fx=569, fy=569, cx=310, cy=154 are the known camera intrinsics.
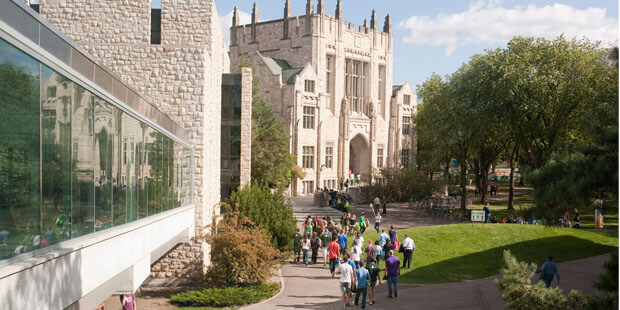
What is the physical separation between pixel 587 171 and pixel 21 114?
24.7 feet

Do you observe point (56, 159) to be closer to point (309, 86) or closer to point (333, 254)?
point (333, 254)

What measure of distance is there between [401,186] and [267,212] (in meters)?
26.1

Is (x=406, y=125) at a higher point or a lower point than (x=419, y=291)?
higher

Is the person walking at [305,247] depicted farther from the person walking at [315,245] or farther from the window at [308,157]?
the window at [308,157]

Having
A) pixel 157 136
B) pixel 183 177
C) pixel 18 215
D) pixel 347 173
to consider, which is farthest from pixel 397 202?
pixel 18 215

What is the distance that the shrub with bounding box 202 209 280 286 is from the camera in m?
18.1

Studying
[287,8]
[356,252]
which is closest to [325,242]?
[356,252]

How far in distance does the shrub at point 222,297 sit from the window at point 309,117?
35.0m

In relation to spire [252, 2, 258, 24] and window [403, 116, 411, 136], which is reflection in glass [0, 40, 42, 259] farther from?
window [403, 116, 411, 136]

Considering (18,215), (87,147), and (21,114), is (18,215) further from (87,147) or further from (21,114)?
(87,147)

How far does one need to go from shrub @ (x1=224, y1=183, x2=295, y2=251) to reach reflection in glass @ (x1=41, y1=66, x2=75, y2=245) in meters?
14.6

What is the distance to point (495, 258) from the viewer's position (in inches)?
848

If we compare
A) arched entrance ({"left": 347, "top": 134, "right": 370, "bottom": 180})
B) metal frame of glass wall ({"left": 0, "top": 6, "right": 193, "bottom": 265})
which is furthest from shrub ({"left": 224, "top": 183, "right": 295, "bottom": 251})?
arched entrance ({"left": 347, "top": 134, "right": 370, "bottom": 180})

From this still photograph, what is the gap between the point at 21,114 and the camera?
17.0 ft
